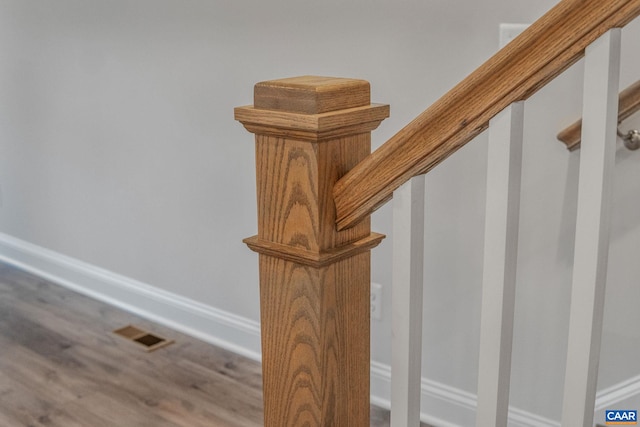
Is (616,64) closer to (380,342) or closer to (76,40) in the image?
(380,342)

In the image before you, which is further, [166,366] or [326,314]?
[166,366]

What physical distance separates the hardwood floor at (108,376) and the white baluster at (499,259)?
5.07 ft

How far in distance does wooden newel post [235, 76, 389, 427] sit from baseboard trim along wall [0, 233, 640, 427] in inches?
47.2

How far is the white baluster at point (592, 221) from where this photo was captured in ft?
2.29

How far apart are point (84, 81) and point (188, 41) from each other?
66cm

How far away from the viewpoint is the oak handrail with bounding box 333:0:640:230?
0.70 meters

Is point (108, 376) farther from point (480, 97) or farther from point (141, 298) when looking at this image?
point (480, 97)

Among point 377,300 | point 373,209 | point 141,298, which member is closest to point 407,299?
point 373,209

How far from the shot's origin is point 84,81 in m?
3.16

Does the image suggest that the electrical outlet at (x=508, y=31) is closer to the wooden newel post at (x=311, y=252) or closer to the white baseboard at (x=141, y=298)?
the wooden newel post at (x=311, y=252)

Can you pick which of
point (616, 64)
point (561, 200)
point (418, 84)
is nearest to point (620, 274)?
point (561, 200)

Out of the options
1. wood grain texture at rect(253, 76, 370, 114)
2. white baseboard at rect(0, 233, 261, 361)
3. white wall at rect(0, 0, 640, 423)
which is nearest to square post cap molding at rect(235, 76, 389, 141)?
wood grain texture at rect(253, 76, 370, 114)

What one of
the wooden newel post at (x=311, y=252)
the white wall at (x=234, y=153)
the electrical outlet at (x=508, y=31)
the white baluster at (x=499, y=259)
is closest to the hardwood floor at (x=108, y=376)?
the white wall at (x=234, y=153)

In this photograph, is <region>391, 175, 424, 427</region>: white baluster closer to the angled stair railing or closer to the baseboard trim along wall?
the angled stair railing
